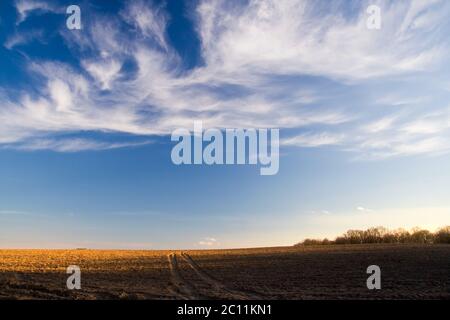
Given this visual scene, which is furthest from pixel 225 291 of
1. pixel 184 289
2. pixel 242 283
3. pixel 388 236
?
pixel 388 236

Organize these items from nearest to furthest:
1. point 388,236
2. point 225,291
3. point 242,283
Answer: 1. point 225,291
2. point 242,283
3. point 388,236

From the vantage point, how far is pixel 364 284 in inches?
1153

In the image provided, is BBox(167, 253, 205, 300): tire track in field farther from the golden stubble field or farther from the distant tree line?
the distant tree line

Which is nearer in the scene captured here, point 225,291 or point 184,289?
point 225,291

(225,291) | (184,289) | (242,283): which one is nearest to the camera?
(225,291)

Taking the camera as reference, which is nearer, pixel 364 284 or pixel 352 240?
pixel 364 284

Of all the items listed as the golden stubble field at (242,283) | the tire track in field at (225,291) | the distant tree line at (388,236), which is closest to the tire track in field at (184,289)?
the golden stubble field at (242,283)

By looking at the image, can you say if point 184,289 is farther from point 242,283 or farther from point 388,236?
point 388,236

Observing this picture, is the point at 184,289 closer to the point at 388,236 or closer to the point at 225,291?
the point at 225,291

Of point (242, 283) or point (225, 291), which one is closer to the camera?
point (225, 291)

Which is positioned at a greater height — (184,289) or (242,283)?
(184,289)
